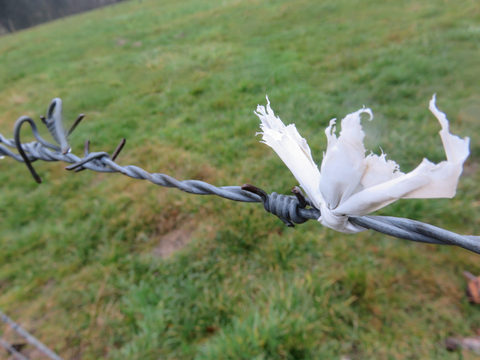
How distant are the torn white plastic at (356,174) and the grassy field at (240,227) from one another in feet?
3.54

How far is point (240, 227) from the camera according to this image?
6.29 feet

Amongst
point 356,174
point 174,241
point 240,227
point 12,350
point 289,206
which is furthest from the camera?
point 174,241

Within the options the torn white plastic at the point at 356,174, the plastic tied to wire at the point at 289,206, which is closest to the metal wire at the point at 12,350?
the plastic tied to wire at the point at 289,206

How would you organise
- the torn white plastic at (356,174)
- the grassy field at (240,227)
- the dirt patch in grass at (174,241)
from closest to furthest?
the torn white plastic at (356,174)
the grassy field at (240,227)
the dirt patch in grass at (174,241)

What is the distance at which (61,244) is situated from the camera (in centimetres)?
213

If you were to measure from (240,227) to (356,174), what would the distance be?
1548 millimetres

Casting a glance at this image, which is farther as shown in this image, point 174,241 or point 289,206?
point 174,241

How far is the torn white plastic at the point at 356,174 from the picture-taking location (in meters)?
0.34

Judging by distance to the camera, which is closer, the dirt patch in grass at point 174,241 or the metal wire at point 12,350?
the metal wire at point 12,350

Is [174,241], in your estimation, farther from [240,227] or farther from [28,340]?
[28,340]

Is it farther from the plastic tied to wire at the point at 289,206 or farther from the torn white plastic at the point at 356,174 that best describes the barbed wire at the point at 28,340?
the torn white plastic at the point at 356,174

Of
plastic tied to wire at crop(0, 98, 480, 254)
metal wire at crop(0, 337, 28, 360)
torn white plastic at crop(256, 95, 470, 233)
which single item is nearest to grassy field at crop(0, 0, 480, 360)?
metal wire at crop(0, 337, 28, 360)

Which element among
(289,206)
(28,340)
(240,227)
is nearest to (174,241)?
(240,227)

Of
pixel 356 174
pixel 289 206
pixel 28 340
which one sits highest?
pixel 356 174
